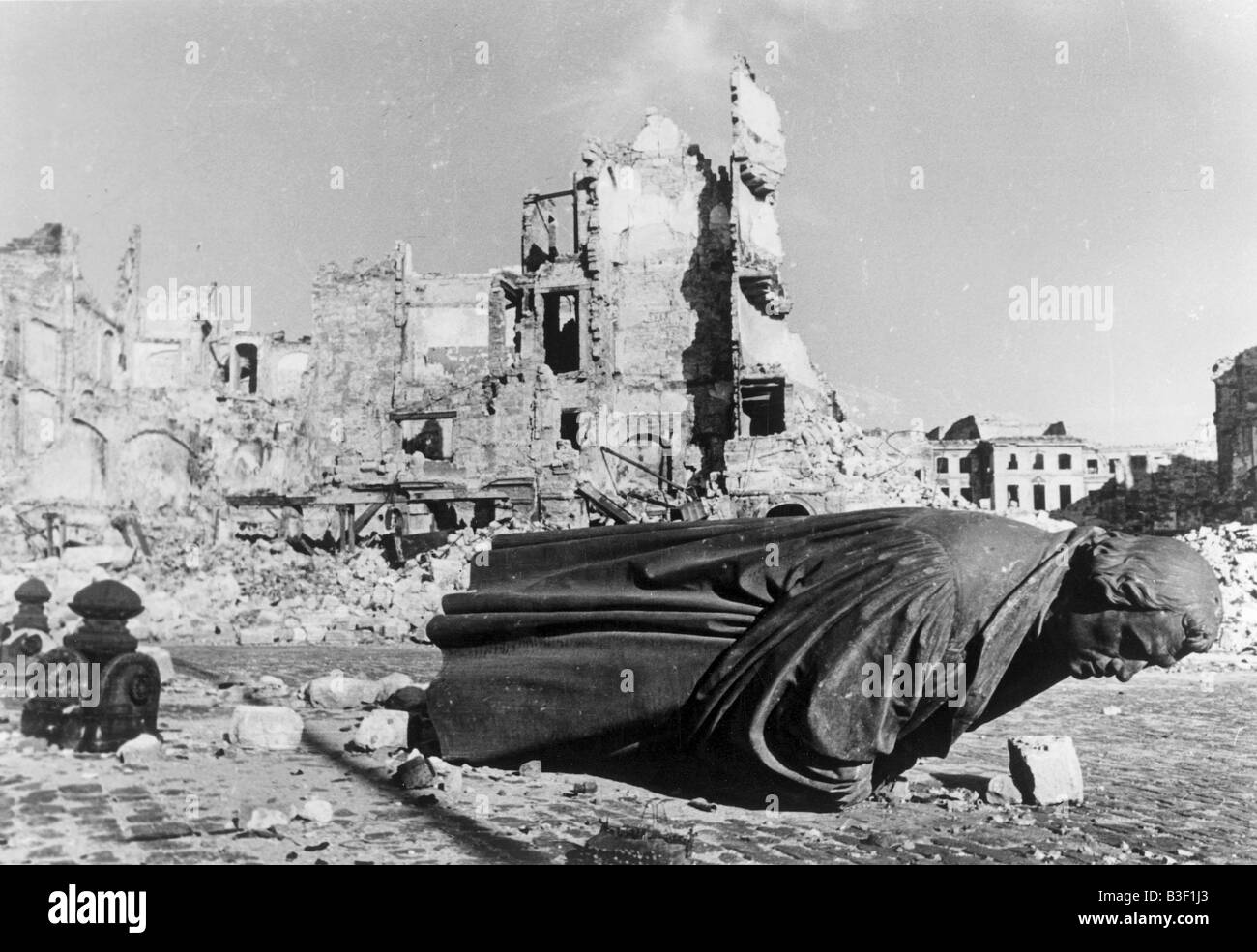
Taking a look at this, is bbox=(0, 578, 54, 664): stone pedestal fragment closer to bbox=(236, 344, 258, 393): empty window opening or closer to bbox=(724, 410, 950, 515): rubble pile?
bbox=(724, 410, 950, 515): rubble pile

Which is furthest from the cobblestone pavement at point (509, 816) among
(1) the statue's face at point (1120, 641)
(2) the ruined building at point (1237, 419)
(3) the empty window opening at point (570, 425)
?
(3) the empty window opening at point (570, 425)

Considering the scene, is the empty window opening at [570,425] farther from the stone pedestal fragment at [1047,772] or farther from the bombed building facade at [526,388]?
the stone pedestal fragment at [1047,772]

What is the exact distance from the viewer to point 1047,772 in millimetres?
4727

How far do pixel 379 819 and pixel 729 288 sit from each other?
31.5 m

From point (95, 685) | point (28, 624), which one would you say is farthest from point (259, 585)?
point (95, 685)

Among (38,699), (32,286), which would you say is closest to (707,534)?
(38,699)

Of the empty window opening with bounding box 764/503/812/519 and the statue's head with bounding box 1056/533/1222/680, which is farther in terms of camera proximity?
the empty window opening with bounding box 764/503/812/519

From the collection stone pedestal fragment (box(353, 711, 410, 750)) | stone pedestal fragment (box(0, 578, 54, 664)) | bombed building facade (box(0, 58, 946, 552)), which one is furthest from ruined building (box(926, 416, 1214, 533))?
stone pedestal fragment (box(353, 711, 410, 750))

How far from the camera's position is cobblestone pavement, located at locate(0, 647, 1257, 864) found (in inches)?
150

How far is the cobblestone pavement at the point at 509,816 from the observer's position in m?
3.80

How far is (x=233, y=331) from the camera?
4662 cm

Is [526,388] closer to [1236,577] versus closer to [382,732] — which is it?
[1236,577]

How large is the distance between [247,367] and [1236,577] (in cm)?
4121
